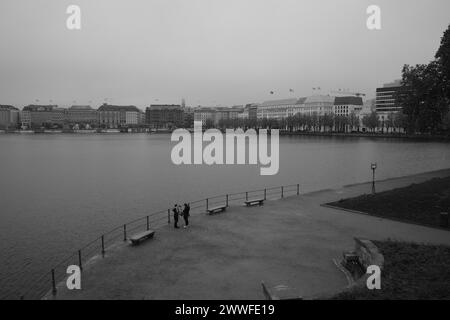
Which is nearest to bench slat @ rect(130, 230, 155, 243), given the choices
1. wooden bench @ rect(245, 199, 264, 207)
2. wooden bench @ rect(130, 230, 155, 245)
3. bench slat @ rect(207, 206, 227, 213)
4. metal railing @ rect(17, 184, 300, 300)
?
wooden bench @ rect(130, 230, 155, 245)

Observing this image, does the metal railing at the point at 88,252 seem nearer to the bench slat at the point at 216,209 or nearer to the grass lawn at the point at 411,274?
the bench slat at the point at 216,209

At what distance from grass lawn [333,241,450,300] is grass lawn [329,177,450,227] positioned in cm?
795

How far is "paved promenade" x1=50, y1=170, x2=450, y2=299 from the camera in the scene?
14172 mm

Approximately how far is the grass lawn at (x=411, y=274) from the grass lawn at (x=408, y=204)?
795cm

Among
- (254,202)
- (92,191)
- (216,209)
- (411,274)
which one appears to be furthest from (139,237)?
(92,191)

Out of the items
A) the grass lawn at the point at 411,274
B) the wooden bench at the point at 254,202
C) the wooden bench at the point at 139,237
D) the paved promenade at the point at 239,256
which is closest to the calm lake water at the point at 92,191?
the wooden bench at the point at 139,237

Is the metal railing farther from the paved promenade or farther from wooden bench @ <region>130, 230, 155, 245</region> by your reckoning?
the paved promenade

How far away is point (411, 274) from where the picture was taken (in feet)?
44.0

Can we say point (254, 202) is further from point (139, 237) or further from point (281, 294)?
point (281, 294)

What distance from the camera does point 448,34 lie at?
33062 millimetres

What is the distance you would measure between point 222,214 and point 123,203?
47.2 feet

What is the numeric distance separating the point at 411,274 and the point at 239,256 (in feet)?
23.3

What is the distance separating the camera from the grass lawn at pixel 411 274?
1184 centimetres
